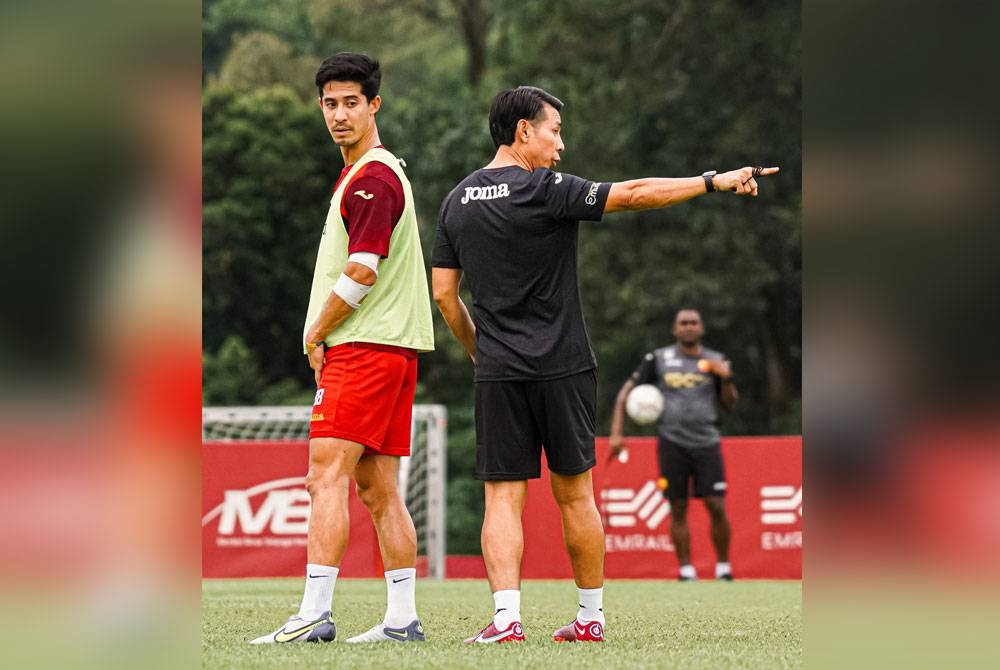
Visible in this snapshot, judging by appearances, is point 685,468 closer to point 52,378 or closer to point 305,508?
point 305,508

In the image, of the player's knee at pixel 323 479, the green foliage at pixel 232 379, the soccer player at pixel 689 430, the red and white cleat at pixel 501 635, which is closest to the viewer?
the red and white cleat at pixel 501 635

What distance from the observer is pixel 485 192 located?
235 inches

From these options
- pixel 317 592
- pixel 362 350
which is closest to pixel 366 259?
pixel 362 350

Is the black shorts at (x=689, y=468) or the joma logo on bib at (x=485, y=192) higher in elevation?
the joma logo on bib at (x=485, y=192)

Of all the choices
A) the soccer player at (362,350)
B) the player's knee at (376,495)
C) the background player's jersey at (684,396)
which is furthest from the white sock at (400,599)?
the background player's jersey at (684,396)

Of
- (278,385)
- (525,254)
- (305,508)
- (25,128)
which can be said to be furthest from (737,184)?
(278,385)

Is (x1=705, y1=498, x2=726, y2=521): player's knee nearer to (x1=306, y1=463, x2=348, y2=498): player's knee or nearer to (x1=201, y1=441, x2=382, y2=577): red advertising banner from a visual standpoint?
(x1=201, y1=441, x2=382, y2=577): red advertising banner

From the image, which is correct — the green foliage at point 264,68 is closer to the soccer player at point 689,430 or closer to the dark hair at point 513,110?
the soccer player at point 689,430

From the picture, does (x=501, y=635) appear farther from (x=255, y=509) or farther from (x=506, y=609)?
(x=255, y=509)

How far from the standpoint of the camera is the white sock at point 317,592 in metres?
5.73

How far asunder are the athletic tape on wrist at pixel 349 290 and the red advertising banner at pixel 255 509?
386 inches

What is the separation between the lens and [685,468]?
13.6m

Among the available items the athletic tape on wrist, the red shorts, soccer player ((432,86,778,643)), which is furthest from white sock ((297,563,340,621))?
the athletic tape on wrist

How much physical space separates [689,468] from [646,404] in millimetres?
720
